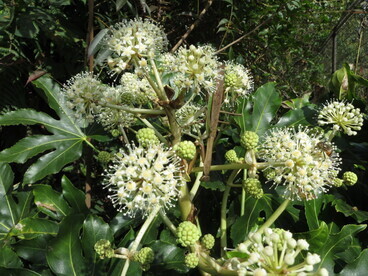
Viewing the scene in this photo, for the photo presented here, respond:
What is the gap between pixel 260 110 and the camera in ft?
6.05

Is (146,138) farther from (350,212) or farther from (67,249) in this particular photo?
(350,212)

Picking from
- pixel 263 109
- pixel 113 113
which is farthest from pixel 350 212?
pixel 113 113

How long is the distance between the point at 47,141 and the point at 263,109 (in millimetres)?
1255

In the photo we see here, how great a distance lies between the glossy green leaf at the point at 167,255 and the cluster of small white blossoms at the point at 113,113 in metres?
0.58

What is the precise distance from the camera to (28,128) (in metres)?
2.55

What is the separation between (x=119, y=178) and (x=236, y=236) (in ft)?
2.21

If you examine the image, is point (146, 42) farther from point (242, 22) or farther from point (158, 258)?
point (242, 22)

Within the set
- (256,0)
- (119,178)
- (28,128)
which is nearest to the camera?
(119,178)

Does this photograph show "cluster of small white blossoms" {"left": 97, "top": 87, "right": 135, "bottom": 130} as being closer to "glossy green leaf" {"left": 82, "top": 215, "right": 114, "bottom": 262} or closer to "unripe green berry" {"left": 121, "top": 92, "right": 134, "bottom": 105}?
"unripe green berry" {"left": 121, "top": 92, "right": 134, "bottom": 105}

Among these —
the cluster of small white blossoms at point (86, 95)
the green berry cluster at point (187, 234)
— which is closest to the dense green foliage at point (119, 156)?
the green berry cluster at point (187, 234)

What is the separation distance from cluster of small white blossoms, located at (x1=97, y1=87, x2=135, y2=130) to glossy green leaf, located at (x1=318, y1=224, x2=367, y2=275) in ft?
3.28

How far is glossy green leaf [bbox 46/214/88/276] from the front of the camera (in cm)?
135

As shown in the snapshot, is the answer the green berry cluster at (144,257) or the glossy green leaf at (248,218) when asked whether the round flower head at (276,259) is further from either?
the glossy green leaf at (248,218)

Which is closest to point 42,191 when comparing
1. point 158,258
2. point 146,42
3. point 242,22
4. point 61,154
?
point 61,154
